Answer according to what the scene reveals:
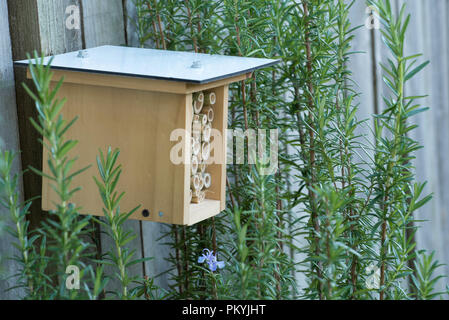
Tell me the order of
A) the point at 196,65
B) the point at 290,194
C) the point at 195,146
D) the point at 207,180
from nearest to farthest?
the point at 196,65 < the point at 195,146 < the point at 207,180 < the point at 290,194

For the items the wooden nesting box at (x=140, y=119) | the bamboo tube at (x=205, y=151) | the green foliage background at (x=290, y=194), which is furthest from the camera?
the bamboo tube at (x=205, y=151)

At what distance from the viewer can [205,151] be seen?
1.85 meters

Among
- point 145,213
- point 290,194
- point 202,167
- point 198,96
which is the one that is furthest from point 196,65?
point 290,194

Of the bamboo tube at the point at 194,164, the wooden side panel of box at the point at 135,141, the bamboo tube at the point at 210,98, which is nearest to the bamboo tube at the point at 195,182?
the bamboo tube at the point at 194,164

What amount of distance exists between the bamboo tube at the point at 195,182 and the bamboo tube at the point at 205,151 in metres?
0.07

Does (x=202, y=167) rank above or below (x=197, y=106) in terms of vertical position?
below

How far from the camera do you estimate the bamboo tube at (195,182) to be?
1788 millimetres

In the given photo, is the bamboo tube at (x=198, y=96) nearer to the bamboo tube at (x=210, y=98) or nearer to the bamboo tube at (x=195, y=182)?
the bamboo tube at (x=210, y=98)

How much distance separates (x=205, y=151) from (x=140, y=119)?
0.26 metres

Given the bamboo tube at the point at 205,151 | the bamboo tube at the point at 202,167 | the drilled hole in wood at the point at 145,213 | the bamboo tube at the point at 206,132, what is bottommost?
the drilled hole in wood at the point at 145,213

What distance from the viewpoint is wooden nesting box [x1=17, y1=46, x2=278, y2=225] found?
162 cm

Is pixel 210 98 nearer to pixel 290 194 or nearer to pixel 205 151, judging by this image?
pixel 205 151

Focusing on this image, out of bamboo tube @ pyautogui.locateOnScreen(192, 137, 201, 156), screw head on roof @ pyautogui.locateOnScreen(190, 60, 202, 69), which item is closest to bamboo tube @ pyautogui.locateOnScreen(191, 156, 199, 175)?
bamboo tube @ pyautogui.locateOnScreen(192, 137, 201, 156)
